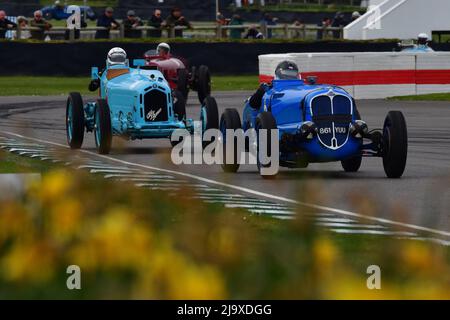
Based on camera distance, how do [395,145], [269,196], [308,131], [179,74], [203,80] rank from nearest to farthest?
1. [269,196]
2. [395,145]
3. [308,131]
4. [179,74]
5. [203,80]

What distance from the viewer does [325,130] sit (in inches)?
563

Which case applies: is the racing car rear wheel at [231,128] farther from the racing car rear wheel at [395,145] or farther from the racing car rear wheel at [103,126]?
the racing car rear wheel at [103,126]

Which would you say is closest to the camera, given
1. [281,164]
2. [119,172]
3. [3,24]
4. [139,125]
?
[119,172]

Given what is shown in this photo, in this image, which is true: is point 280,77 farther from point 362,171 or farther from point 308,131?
point 308,131

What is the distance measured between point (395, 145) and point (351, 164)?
124 cm

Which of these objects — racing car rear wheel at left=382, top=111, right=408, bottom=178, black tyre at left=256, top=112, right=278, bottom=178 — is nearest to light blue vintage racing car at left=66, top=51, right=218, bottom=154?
black tyre at left=256, top=112, right=278, bottom=178

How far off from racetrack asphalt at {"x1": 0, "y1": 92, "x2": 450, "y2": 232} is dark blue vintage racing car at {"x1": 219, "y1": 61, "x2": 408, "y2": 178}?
22cm

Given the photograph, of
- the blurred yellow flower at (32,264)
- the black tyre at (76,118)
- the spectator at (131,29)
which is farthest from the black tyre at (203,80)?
the blurred yellow flower at (32,264)

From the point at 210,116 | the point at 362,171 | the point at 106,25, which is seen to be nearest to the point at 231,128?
the point at 362,171

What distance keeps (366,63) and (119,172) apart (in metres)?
16.1

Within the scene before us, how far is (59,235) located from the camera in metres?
5.25

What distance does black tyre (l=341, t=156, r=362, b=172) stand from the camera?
15.1 m

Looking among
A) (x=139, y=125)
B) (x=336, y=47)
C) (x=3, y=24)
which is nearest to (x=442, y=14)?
(x=336, y=47)
